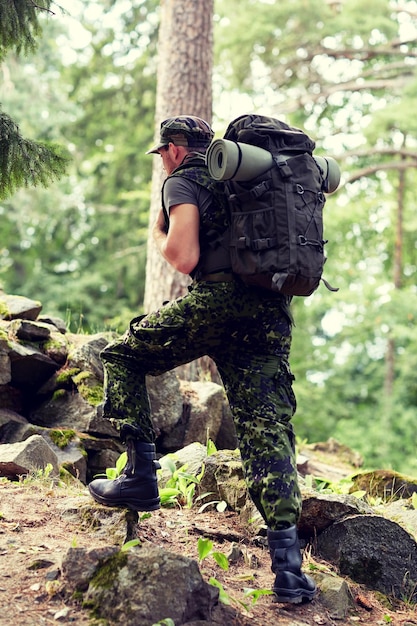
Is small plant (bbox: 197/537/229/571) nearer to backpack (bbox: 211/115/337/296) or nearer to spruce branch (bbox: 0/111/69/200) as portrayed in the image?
backpack (bbox: 211/115/337/296)

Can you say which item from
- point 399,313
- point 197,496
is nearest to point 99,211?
point 399,313

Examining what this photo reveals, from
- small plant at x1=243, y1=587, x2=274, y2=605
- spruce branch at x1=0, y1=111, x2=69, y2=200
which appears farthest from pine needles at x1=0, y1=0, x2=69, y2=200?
small plant at x1=243, y1=587, x2=274, y2=605

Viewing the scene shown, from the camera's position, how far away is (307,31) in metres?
18.1

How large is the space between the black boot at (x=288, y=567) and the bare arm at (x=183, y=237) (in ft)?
4.58

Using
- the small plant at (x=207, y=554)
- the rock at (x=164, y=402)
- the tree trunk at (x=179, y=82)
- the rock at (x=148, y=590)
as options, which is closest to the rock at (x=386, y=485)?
the rock at (x=164, y=402)

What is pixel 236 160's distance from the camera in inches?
133

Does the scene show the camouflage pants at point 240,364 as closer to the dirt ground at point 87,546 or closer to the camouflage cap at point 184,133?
the dirt ground at point 87,546

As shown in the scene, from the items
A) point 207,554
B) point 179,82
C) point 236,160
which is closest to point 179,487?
point 207,554

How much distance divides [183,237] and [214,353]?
0.66m

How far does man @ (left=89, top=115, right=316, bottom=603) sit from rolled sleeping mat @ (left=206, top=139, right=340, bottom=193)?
25 centimetres

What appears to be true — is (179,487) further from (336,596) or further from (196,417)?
(196,417)

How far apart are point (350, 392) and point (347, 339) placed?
3.66 meters

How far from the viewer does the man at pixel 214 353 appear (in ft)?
11.9

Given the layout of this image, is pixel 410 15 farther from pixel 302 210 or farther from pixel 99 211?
pixel 302 210
